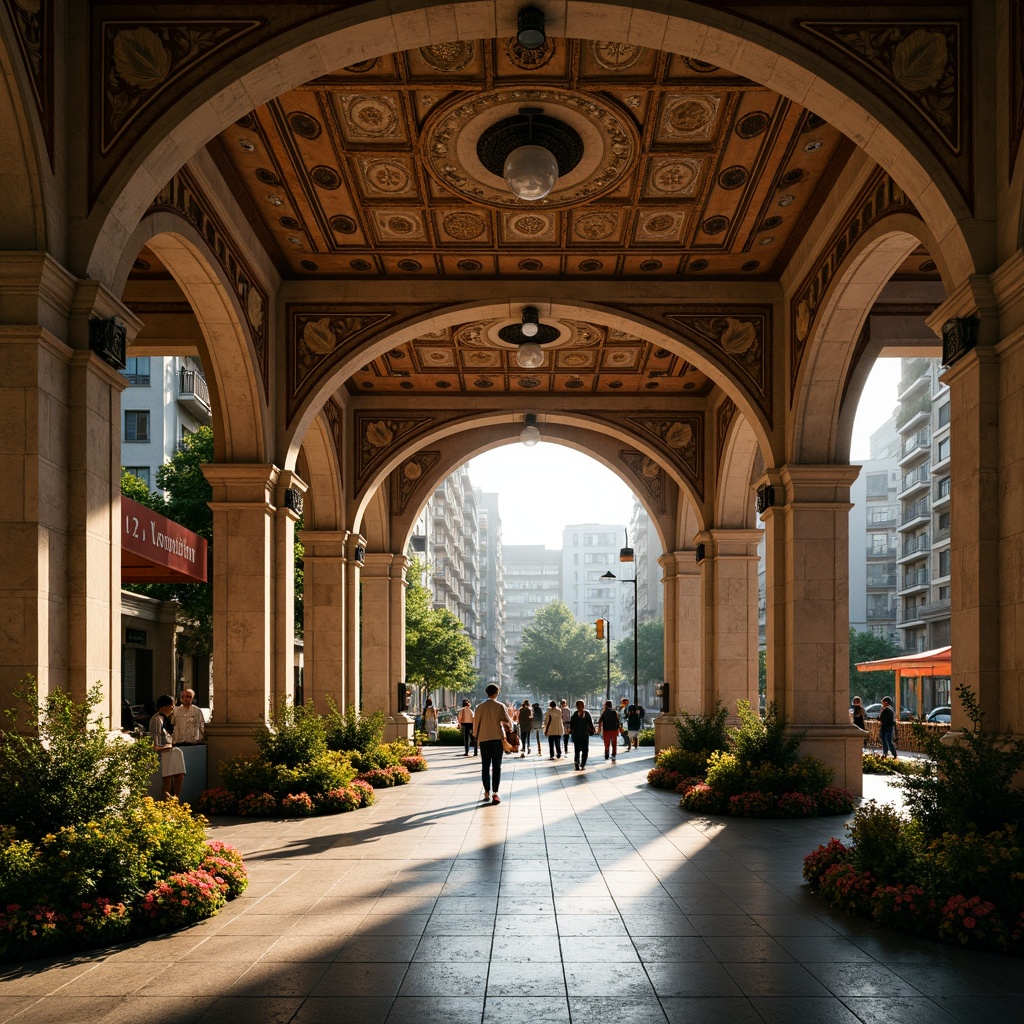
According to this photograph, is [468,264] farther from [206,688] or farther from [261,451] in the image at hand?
[206,688]

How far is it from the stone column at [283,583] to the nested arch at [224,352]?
60cm

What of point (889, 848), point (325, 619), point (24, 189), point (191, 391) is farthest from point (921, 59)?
point (191, 391)

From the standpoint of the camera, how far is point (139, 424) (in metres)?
36.6

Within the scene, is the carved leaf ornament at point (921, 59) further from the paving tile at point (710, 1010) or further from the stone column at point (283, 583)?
the stone column at point (283, 583)

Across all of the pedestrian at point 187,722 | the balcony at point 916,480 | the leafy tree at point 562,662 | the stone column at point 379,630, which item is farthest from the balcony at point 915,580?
the pedestrian at point 187,722

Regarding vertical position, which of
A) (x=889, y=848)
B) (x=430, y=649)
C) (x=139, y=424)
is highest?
(x=139, y=424)

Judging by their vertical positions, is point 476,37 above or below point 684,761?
above

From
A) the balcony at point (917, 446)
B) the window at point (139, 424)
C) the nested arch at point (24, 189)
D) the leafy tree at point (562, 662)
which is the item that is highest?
the balcony at point (917, 446)

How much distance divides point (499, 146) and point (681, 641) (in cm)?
1366

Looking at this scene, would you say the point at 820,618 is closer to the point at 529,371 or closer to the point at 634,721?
the point at 529,371

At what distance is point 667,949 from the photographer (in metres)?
6.56

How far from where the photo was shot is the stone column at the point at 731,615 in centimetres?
1967

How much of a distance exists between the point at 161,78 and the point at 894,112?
5692 millimetres

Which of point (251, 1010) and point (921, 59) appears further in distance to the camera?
point (921, 59)
